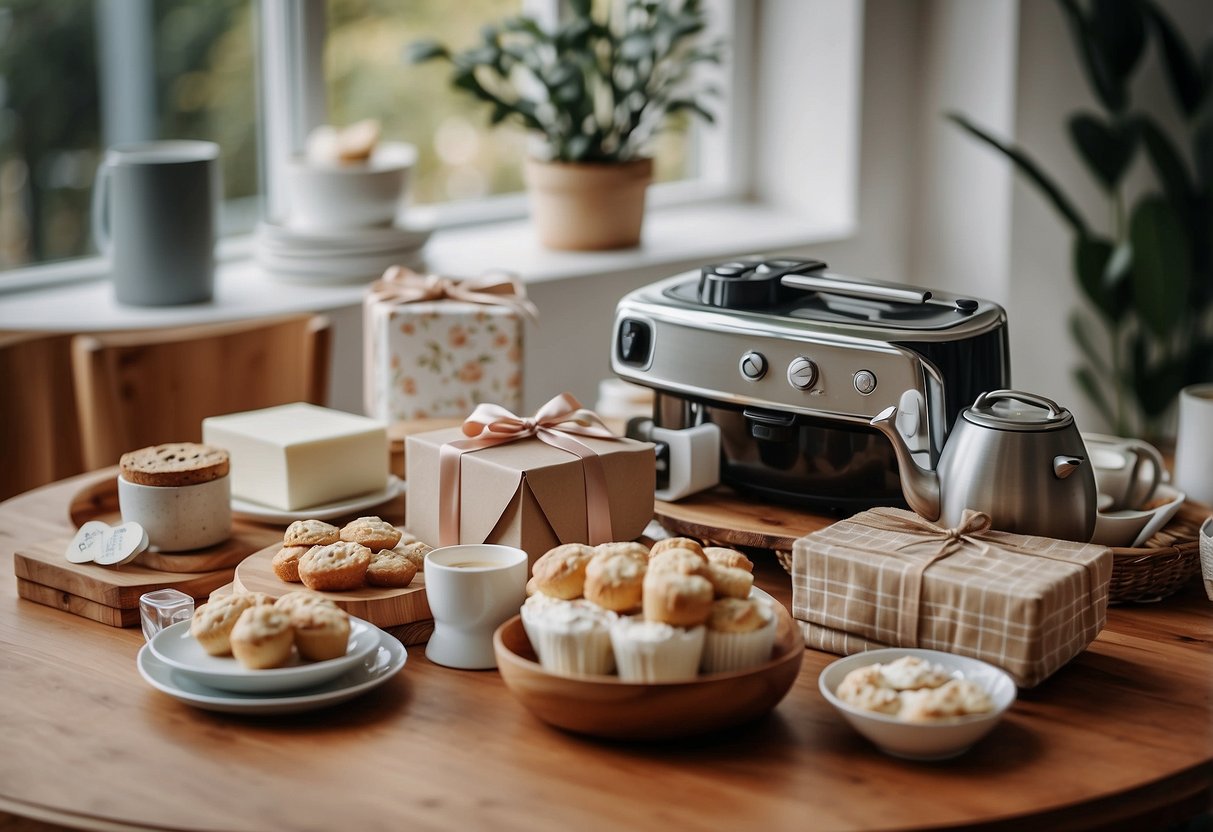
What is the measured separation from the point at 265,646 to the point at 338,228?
1565 mm

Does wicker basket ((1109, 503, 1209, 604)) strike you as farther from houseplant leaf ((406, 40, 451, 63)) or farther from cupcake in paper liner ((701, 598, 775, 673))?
houseplant leaf ((406, 40, 451, 63))

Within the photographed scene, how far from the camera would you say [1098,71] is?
10.1 ft

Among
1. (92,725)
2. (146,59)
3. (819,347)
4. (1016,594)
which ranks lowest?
(92,725)

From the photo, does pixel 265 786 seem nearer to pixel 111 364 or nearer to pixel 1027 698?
pixel 1027 698

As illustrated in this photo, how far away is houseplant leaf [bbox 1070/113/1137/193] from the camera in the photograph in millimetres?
3082

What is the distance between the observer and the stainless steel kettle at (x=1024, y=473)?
1.22 meters

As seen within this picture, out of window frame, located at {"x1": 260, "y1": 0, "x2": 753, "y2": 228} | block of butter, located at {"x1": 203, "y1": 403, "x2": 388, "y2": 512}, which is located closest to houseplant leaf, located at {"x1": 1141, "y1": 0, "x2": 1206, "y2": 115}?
window frame, located at {"x1": 260, "y1": 0, "x2": 753, "y2": 228}

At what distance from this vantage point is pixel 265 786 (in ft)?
3.15

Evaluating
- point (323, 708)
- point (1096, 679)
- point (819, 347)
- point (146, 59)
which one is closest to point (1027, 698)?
point (1096, 679)

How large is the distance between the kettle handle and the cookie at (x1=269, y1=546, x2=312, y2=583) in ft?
2.10

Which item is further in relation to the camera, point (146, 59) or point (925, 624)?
point (146, 59)

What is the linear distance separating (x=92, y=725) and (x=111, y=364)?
99 centimetres

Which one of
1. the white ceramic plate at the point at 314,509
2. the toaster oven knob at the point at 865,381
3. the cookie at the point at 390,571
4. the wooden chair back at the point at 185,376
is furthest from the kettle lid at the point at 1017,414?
the wooden chair back at the point at 185,376

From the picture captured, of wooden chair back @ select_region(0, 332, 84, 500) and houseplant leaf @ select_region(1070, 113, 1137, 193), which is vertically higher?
houseplant leaf @ select_region(1070, 113, 1137, 193)
